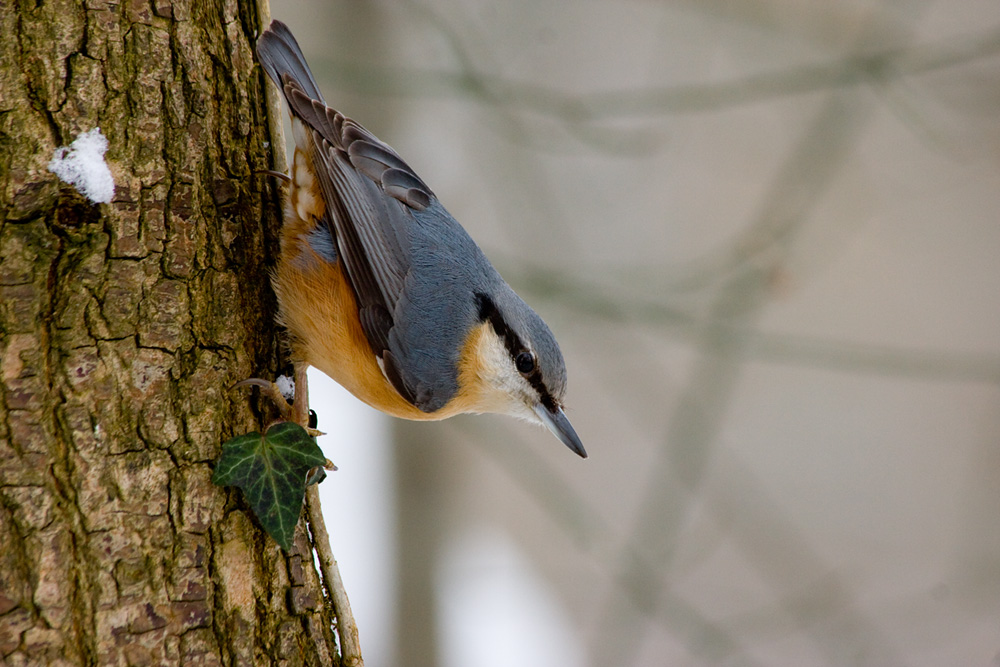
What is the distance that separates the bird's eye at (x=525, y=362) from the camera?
2.61m

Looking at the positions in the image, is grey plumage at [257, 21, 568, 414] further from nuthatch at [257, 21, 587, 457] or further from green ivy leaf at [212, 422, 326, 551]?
green ivy leaf at [212, 422, 326, 551]

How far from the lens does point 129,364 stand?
169 cm

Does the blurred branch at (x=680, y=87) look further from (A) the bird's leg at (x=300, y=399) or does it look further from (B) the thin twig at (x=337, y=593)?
(B) the thin twig at (x=337, y=593)

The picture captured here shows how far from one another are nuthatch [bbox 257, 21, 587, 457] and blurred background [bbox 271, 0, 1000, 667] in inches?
48.8

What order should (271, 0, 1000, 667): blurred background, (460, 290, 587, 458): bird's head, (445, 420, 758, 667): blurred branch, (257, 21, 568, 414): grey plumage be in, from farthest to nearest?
1. (445, 420, 758, 667): blurred branch
2. (271, 0, 1000, 667): blurred background
3. (460, 290, 587, 458): bird's head
4. (257, 21, 568, 414): grey plumage

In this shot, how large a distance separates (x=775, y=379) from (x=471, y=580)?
2.71 metres

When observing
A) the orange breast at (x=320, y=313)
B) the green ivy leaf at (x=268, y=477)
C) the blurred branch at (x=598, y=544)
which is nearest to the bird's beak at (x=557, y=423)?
the orange breast at (x=320, y=313)

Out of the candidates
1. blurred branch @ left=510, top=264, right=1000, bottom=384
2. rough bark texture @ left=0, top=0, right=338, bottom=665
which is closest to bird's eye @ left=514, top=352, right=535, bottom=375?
rough bark texture @ left=0, top=0, right=338, bottom=665

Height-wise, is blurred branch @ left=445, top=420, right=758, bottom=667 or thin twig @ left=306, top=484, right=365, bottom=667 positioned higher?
blurred branch @ left=445, top=420, right=758, bottom=667

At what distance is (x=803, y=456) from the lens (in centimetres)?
629

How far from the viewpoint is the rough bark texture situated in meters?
1.55

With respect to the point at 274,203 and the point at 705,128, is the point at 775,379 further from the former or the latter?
the point at 274,203

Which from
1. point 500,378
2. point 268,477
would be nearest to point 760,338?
point 500,378

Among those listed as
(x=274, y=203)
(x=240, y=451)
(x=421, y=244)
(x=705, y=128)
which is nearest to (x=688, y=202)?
(x=705, y=128)
